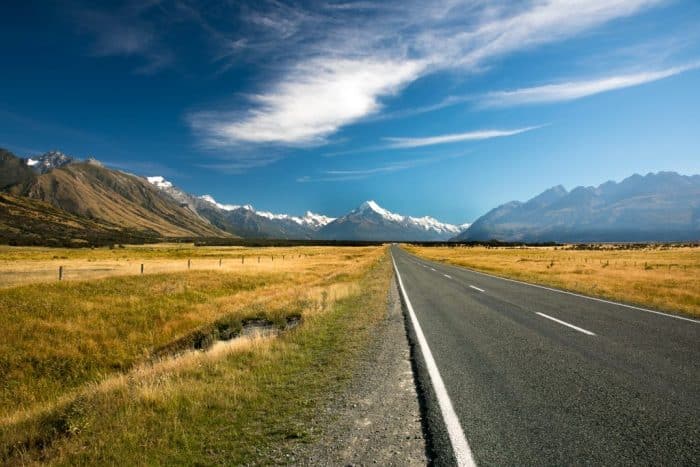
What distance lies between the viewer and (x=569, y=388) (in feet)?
18.9

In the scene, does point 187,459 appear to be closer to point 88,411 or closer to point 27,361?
point 88,411

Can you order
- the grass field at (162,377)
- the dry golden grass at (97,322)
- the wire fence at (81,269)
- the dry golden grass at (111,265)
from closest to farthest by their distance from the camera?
the grass field at (162,377)
the dry golden grass at (97,322)
the wire fence at (81,269)
the dry golden grass at (111,265)

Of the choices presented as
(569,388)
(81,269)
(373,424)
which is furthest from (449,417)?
(81,269)

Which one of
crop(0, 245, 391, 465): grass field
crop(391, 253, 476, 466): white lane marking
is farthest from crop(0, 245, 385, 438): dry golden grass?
crop(391, 253, 476, 466): white lane marking

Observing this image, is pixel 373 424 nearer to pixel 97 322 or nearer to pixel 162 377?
pixel 162 377

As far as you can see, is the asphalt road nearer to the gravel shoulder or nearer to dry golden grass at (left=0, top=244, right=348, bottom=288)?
the gravel shoulder

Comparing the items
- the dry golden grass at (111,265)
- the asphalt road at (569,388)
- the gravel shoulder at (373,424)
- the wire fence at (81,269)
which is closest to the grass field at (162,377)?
the gravel shoulder at (373,424)

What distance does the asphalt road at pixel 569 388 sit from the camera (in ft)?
13.1

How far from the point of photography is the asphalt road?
4.00 metres

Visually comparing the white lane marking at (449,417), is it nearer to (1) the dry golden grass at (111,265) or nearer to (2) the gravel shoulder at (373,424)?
(2) the gravel shoulder at (373,424)

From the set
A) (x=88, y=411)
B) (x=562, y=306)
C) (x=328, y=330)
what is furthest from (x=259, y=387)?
(x=562, y=306)

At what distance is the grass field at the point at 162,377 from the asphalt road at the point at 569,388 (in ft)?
6.51

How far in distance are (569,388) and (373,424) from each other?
3.10 m

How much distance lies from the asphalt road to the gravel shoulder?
0.28m
